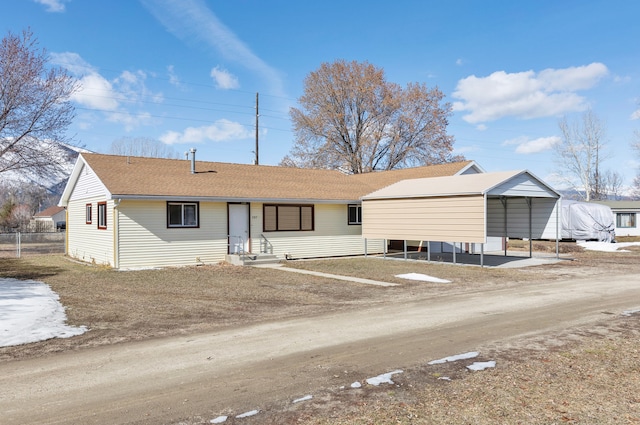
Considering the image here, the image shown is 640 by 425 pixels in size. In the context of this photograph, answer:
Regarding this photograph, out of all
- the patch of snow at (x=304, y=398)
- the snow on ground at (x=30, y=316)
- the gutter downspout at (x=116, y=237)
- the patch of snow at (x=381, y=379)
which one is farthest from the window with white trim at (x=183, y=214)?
the patch of snow at (x=304, y=398)

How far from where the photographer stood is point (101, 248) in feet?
60.4

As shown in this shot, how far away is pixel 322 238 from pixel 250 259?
437 centimetres

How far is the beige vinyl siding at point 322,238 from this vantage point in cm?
2002

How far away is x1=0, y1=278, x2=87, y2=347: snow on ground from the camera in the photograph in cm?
742

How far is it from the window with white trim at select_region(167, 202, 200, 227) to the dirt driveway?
1011 cm

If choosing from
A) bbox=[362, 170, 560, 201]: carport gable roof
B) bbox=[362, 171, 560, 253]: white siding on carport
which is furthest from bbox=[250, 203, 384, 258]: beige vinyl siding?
bbox=[362, 170, 560, 201]: carport gable roof

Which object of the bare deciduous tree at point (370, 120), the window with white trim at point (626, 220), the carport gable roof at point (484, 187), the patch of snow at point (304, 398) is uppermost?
the bare deciduous tree at point (370, 120)

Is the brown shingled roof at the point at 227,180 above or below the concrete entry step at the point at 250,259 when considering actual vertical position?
above

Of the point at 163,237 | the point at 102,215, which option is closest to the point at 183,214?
the point at 163,237

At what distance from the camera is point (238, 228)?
63.9 ft

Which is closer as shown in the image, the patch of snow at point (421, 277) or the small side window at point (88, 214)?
the patch of snow at point (421, 277)

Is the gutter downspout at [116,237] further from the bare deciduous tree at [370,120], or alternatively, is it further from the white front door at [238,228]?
the bare deciduous tree at [370,120]

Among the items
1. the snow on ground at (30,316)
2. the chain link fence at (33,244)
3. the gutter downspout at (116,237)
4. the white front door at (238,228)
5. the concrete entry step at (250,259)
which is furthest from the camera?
the chain link fence at (33,244)

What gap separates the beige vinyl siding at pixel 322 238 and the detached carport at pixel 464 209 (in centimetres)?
128
